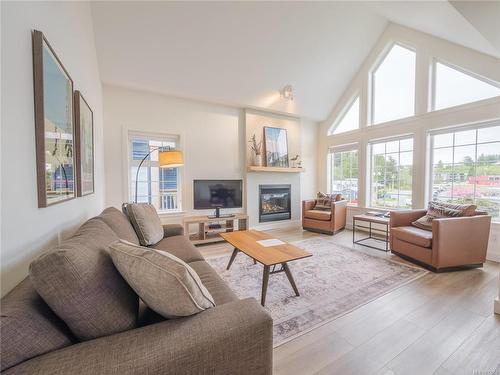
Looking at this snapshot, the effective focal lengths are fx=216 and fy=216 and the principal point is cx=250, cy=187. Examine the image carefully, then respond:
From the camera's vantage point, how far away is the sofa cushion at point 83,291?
0.68 meters

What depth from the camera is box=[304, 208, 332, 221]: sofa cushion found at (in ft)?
13.9

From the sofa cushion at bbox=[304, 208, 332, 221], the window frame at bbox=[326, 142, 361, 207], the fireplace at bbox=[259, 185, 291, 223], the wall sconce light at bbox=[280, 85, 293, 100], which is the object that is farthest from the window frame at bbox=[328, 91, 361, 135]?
the sofa cushion at bbox=[304, 208, 332, 221]

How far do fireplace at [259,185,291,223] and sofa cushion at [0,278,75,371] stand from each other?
4.11 meters

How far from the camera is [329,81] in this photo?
15.0 feet

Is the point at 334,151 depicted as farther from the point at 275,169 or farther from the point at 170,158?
the point at 170,158

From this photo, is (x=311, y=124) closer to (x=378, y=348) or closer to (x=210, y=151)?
(x=210, y=151)

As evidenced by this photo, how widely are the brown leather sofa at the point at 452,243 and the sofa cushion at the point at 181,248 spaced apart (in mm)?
2654

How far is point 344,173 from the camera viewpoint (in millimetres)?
5172

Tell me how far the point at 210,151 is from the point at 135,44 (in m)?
1.96

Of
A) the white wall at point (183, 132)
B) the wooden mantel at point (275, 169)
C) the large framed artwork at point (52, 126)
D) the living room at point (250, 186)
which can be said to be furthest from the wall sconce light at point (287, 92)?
the large framed artwork at point (52, 126)

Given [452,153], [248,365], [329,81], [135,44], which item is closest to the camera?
[248,365]

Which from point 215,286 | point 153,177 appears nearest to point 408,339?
point 215,286

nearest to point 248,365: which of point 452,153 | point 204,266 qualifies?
point 204,266

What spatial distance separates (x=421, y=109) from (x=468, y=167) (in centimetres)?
117
